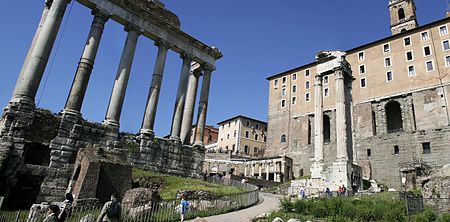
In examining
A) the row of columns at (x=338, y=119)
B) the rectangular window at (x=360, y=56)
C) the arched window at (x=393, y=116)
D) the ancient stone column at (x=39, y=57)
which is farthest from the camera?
the rectangular window at (x=360, y=56)

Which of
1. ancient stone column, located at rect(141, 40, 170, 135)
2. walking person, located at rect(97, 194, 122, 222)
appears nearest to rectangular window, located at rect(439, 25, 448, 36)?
ancient stone column, located at rect(141, 40, 170, 135)

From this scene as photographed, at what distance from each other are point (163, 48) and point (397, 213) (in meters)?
21.0

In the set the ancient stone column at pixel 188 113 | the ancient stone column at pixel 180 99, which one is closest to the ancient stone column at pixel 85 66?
the ancient stone column at pixel 180 99

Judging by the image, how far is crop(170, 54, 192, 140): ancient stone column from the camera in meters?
25.5

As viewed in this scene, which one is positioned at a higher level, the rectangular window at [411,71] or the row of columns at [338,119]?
the rectangular window at [411,71]

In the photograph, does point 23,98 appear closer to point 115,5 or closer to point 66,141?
point 66,141

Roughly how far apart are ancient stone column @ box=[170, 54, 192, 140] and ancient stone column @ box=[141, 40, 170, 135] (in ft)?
7.26

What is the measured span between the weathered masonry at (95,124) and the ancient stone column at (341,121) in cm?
1199

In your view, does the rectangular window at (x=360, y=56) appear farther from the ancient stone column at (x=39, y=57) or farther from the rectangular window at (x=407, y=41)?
the ancient stone column at (x=39, y=57)

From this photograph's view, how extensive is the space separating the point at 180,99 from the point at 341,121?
14510 mm

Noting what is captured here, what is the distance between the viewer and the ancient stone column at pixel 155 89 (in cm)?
2342

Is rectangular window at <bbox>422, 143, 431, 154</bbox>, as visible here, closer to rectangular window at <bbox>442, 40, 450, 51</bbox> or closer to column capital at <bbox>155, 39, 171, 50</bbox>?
rectangular window at <bbox>442, 40, 450, 51</bbox>

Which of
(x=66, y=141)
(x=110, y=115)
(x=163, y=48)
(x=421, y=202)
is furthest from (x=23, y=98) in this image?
(x=421, y=202)

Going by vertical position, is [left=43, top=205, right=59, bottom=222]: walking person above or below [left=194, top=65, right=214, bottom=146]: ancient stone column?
below
